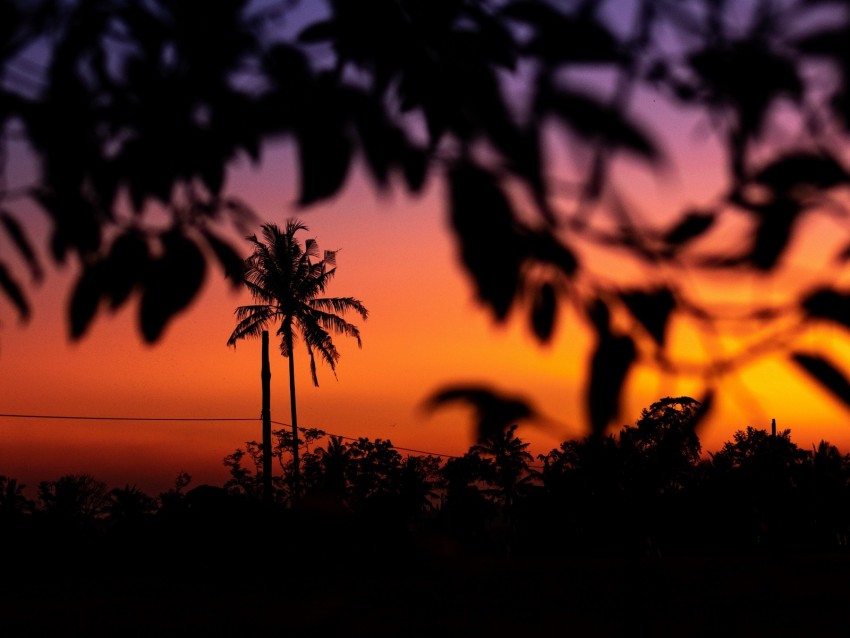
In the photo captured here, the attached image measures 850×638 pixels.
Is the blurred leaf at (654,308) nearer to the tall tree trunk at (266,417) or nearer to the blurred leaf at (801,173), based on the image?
the blurred leaf at (801,173)

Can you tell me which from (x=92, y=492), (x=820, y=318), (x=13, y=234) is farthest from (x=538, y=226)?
(x=92, y=492)

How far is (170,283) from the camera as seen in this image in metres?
1.06

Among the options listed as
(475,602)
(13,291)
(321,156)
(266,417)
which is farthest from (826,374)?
(266,417)

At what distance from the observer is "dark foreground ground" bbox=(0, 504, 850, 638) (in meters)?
1.07

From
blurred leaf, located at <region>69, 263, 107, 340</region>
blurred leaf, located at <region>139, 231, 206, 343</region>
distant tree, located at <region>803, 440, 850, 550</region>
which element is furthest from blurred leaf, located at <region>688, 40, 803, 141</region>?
distant tree, located at <region>803, 440, 850, 550</region>

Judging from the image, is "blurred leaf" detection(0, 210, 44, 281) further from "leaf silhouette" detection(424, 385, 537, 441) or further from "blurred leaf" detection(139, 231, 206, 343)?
"leaf silhouette" detection(424, 385, 537, 441)

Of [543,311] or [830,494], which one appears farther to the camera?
[830,494]

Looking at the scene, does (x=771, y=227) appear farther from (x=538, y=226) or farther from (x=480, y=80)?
(x=480, y=80)

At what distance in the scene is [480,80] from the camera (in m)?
1.04

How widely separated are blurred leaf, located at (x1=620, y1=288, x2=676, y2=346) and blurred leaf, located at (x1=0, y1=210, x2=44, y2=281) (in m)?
0.71

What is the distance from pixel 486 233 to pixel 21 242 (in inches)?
24.7

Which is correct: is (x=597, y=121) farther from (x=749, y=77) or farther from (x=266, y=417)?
(x=266, y=417)

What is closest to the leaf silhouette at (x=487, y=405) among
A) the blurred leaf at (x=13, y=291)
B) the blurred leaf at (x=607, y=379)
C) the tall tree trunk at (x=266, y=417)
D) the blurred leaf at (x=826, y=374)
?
the blurred leaf at (x=607, y=379)

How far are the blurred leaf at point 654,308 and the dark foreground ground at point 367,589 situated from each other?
0.25m
